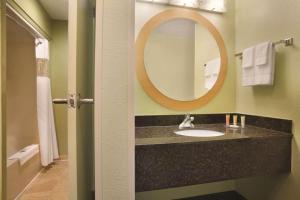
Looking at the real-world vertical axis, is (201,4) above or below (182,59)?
above

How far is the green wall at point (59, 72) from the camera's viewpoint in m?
3.37

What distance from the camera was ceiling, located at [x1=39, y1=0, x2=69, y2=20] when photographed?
2787 mm

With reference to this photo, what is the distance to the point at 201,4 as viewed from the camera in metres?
1.86

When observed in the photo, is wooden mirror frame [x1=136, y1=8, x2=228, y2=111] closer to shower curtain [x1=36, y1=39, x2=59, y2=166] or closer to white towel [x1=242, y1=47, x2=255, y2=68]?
white towel [x1=242, y1=47, x2=255, y2=68]

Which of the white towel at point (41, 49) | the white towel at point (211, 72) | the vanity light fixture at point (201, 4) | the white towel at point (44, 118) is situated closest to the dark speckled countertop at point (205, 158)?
the white towel at point (211, 72)

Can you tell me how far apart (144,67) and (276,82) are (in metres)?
1.05

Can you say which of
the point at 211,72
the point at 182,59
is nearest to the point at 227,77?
the point at 211,72

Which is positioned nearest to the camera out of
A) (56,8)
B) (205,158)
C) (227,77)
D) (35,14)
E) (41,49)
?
(205,158)


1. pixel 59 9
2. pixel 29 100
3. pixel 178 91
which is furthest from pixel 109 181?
pixel 59 9

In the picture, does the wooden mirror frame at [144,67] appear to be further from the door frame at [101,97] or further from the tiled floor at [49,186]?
the tiled floor at [49,186]

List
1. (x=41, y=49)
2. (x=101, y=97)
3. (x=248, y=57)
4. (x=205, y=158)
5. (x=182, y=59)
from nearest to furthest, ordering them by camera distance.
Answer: (x=101, y=97) → (x=205, y=158) → (x=248, y=57) → (x=182, y=59) → (x=41, y=49)

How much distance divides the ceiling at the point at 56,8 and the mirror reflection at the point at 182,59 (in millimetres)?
1817

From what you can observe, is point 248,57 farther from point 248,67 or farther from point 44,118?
point 44,118

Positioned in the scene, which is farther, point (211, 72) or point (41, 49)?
point (41, 49)
